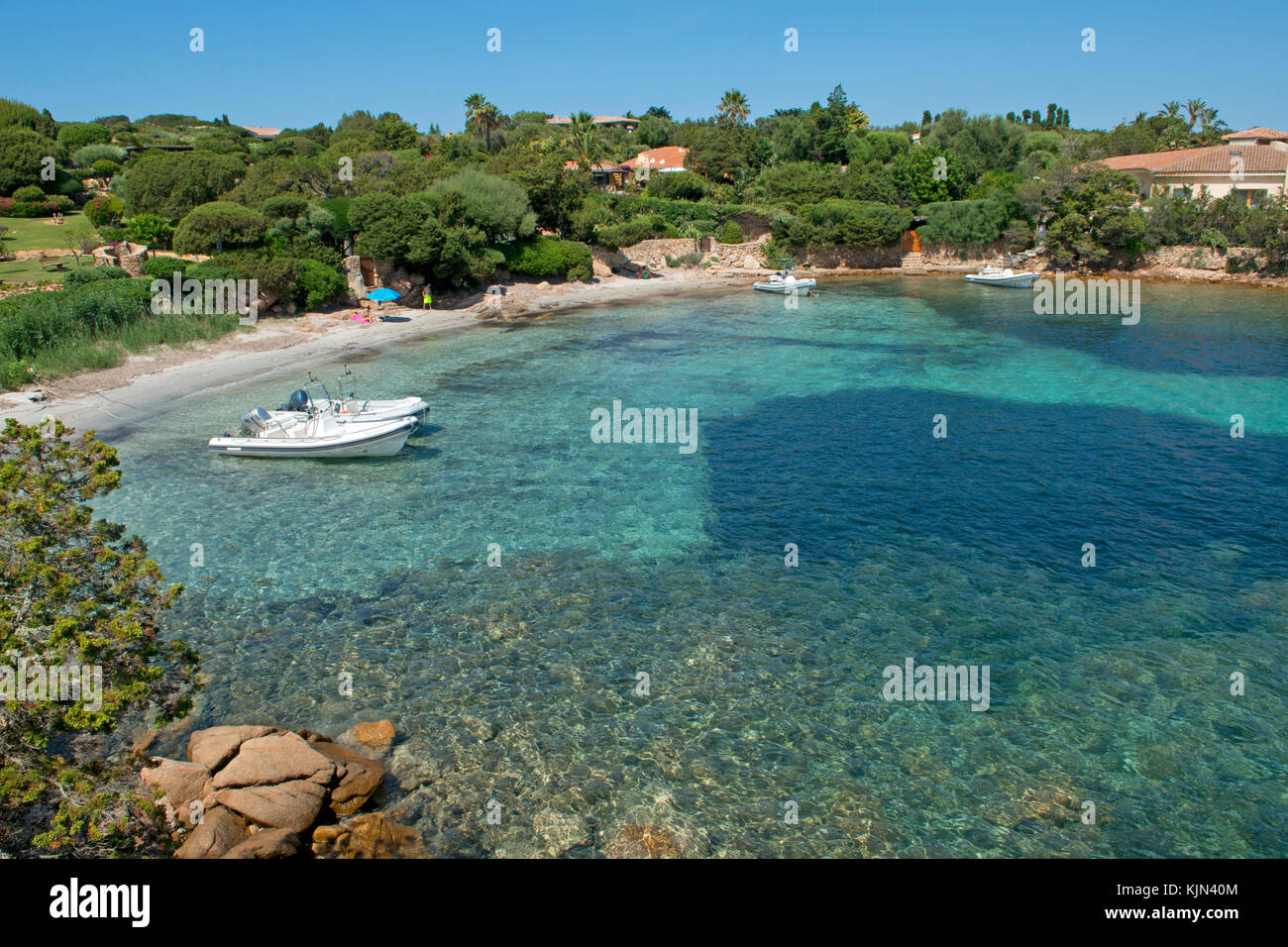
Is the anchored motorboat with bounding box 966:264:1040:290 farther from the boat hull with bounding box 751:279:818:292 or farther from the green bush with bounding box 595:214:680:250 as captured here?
the green bush with bounding box 595:214:680:250

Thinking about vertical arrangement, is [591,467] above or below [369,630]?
above

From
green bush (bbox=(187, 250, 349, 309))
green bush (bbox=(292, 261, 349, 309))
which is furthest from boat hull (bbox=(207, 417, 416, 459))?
green bush (bbox=(292, 261, 349, 309))

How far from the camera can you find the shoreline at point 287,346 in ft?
93.4

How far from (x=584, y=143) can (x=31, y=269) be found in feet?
180

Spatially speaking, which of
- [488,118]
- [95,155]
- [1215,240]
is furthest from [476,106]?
[1215,240]

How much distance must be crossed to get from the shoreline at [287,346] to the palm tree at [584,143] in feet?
82.7

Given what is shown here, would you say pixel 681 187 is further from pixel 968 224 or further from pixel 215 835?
pixel 215 835

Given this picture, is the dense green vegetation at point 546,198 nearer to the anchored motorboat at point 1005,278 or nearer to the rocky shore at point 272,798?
the anchored motorboat at point 1005,278

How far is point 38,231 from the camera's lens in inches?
2000

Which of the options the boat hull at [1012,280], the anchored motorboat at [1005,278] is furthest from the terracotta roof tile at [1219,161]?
the boat hull at [1012,280]

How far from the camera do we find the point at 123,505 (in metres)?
21.2
